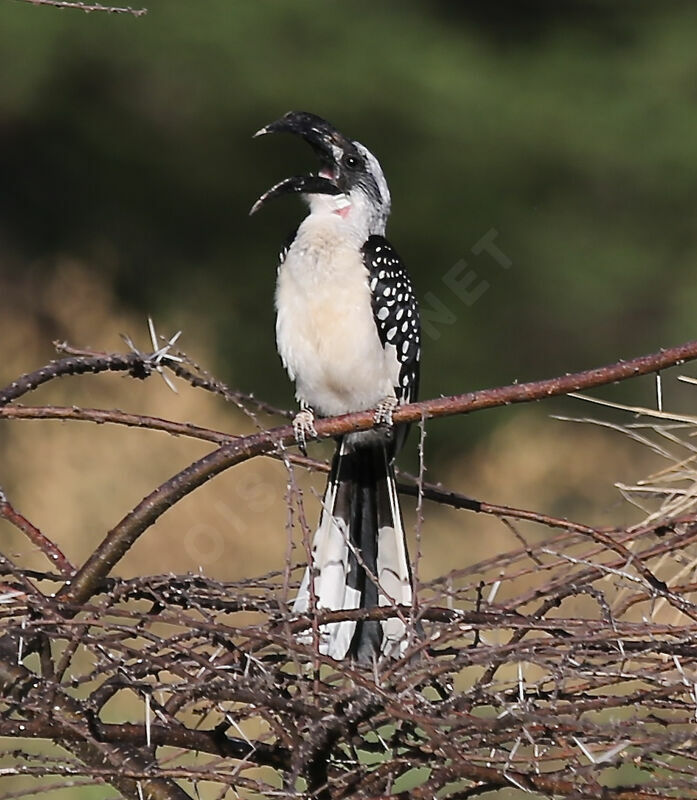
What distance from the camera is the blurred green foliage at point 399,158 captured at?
7.82 meters

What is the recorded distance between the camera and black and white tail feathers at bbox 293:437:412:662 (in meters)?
2.35

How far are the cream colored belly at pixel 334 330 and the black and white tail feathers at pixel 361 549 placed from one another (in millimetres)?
148

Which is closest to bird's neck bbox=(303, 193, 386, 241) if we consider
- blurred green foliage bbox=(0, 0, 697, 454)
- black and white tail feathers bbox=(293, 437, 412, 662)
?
black and white tail feathers bbox=(293, 437, 412, 662)

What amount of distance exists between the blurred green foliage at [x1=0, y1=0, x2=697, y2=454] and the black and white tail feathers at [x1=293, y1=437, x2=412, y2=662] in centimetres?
488

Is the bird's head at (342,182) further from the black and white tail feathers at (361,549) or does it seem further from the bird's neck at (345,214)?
the black and white tail feathers at (361,549)

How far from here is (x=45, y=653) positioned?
1582mm

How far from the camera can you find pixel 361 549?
112 inches

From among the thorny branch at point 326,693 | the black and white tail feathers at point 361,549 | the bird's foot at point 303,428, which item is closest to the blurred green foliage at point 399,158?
the black and white tail feathers at point 361,549

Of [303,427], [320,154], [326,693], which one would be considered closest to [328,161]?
[320,154]

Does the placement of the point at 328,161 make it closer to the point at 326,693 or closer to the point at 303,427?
the point at 303,427

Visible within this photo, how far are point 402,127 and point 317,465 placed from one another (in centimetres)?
584

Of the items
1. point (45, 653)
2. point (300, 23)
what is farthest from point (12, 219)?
point (45, 653)

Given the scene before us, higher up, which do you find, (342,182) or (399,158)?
(399,158)

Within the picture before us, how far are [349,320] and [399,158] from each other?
5043mm
